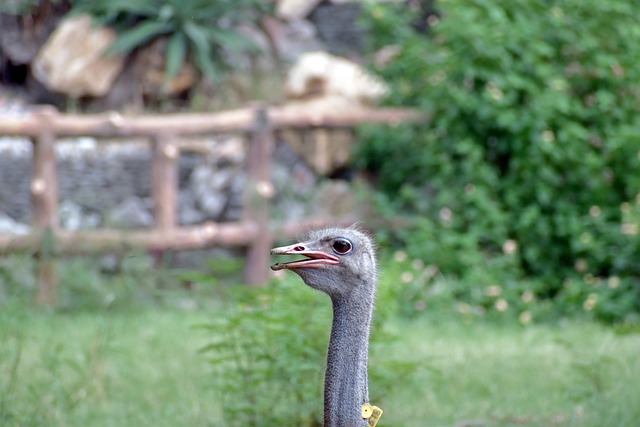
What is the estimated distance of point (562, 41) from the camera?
9805 mm

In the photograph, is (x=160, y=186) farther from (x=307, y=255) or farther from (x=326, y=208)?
(x=307, y=255)

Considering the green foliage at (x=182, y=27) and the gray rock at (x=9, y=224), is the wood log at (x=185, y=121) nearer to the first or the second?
the gray rock at (x=9, y=224)

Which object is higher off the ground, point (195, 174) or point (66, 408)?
point (66, 408)

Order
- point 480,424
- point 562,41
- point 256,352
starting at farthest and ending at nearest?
point 562,41 → point 480,424 → point 256,352

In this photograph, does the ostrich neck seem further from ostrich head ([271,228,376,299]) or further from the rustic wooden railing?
the rustic wooden railing

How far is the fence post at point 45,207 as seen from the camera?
858cm

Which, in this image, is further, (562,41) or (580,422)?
(562,41)

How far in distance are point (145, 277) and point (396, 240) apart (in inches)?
86.3

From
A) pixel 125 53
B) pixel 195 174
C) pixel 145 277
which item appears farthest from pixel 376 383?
pixel 125 53

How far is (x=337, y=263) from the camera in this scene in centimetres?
324

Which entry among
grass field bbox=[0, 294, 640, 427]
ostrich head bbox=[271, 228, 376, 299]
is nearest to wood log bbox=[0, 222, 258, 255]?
grass field bbox=[0, 294, 640, 427]

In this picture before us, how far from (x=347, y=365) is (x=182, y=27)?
32.7 feet

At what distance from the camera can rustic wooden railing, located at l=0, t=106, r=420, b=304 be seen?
862cm

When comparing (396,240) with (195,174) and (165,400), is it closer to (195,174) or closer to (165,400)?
(195,174)
